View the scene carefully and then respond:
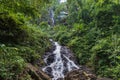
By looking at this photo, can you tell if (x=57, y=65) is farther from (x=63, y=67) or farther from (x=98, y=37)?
(x=98, y=37)

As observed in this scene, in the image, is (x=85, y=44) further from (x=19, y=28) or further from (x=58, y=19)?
(x=58, y=19)

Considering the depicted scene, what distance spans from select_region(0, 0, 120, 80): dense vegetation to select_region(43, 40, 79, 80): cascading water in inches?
28.1

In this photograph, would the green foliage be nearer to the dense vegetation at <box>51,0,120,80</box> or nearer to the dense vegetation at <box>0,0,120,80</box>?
the dense vegetation at <box>0,0,120,80</box>

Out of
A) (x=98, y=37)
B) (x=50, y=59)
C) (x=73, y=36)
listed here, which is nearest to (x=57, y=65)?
(x=50, y=59)

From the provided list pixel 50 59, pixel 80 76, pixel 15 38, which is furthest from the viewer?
pixel 50 59

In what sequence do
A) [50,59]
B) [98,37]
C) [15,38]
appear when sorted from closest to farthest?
[15,38]
[50,59]
[98,37]

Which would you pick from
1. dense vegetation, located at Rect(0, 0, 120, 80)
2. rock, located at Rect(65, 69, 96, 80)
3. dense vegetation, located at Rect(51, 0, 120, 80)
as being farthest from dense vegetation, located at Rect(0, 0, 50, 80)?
dense vegetation, located at Rect(51, 0, 120, 80)

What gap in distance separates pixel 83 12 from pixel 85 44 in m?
4.66

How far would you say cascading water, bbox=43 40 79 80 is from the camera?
11203 millimetres

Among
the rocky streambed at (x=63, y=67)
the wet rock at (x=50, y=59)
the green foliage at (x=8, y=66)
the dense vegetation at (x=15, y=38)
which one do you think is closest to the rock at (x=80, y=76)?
the rocky streambed at (x=63, y=67)

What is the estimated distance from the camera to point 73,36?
56.0 feet

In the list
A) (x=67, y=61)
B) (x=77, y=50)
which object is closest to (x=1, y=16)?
(x=67, y=61)

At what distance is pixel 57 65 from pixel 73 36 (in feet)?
17.2

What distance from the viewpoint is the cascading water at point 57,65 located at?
11.2 meters
